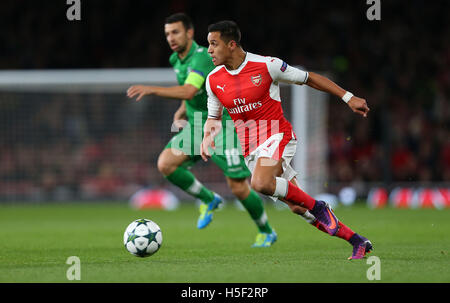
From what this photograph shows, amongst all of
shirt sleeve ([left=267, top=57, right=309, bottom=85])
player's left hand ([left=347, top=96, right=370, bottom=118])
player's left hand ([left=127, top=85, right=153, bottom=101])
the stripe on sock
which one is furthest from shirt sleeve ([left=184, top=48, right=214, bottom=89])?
player's left hand ([left=347, top=96, right=370, bottom=118])

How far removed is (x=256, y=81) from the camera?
6.52m

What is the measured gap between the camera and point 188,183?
8.52 m

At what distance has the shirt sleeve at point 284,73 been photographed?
6402 millimetres

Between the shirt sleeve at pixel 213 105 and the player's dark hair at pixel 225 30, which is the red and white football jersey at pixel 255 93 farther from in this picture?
the player's dark hair at pixel 225 30

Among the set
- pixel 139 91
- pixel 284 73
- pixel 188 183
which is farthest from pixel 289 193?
pixel 188 183

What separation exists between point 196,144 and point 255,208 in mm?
1020

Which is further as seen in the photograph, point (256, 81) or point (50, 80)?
point (50, 80)

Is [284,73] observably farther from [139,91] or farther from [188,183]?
Answer: [188,183]

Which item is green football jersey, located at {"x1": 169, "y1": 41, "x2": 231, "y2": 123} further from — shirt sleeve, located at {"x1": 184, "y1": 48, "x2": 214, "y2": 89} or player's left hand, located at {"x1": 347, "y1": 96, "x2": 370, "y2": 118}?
player's left hand, located at {"x1": 347, "y1": 96, "x2": 370, "y2": 118}

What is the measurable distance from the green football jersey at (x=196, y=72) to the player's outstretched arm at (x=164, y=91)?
15cm

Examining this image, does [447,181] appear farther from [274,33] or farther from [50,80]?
[50,80]

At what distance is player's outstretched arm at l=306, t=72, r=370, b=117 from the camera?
6051 millimetres

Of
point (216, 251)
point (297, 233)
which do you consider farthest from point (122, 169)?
point (216, 251)
